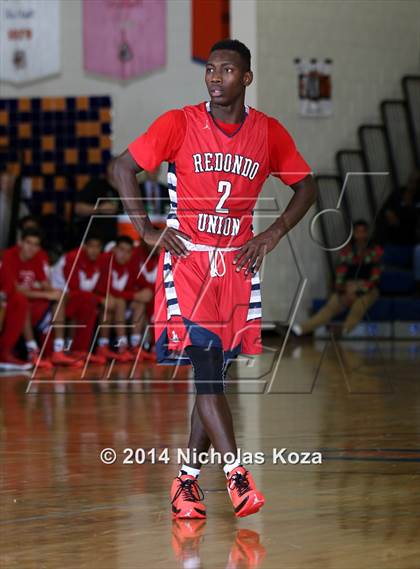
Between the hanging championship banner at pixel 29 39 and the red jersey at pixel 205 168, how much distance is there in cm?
921

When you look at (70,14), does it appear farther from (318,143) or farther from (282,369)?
(282,369)

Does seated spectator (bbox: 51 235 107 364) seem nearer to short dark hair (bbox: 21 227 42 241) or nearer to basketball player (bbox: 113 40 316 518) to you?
short dark hair (bbox: 21 227 42 241)

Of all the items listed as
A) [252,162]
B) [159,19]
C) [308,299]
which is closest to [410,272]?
[308,299]

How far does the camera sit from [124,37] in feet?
40.8

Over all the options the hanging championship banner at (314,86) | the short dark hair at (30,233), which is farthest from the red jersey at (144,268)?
the hanging championship banner at (314,86)

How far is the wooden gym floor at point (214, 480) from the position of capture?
3.06 metres

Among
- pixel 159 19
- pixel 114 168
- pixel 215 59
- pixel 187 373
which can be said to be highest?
pixel 159 19

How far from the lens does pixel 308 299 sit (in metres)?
12.0

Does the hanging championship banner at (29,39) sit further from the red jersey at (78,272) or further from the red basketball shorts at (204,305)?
the red basketball shorts at (204,305)

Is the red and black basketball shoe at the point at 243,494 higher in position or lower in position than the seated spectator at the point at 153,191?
lower

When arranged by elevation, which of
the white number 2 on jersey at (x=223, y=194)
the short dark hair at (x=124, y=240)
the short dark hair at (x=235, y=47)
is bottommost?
the short dark hair at (x=124, y=240)

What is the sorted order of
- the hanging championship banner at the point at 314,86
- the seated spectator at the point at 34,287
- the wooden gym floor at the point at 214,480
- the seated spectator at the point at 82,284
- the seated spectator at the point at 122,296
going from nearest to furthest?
1. the wooden gym floor at the point at 214,480
2. the seated spectator at the point at 34,287
3. the seated spectator at the point at 82,284
4. the seated spectator at the point at 122,296
5. the hanging championship banner at the point at 314,86

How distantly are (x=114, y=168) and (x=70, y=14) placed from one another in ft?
30.8

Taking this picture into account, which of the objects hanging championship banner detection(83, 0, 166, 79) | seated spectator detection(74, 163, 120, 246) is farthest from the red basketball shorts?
hanging championship banner detection(83, 0, 166, 79)
